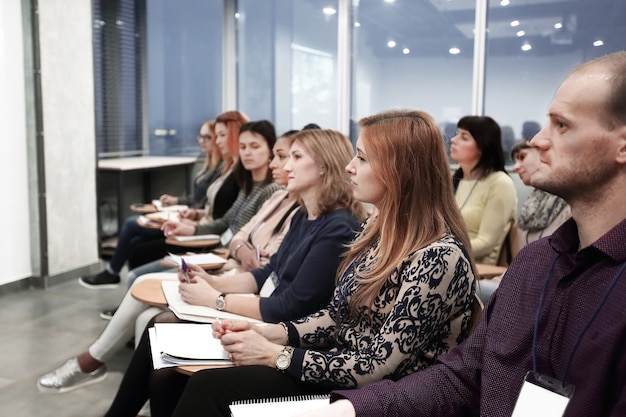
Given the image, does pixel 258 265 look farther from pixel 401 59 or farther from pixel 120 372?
pixel 401 59

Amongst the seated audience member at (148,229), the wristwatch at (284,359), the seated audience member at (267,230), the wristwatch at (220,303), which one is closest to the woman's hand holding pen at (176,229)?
the seated audience member at (148,229)

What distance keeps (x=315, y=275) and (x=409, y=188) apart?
592 millimetres

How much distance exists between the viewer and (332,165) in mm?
2477

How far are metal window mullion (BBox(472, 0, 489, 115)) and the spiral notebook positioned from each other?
15.1 feet

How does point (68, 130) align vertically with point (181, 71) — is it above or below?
below

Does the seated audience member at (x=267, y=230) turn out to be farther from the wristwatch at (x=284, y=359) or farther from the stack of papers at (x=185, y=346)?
the wristwatch at (x=284, y=359)

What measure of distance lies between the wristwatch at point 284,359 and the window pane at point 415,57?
174 inches

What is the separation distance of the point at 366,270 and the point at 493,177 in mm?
2144

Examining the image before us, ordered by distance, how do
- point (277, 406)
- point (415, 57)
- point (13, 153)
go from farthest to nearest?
point (415, 57), point (13, 153), point (277, 406)

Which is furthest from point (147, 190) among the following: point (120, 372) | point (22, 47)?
point (120, 372)

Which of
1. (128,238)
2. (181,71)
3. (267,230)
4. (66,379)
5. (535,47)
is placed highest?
(535,47)

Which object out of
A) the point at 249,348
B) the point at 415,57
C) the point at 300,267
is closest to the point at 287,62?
the point at 415,57

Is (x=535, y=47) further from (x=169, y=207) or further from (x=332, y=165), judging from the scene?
(x=332, y=165)

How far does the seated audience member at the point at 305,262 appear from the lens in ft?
7.05
